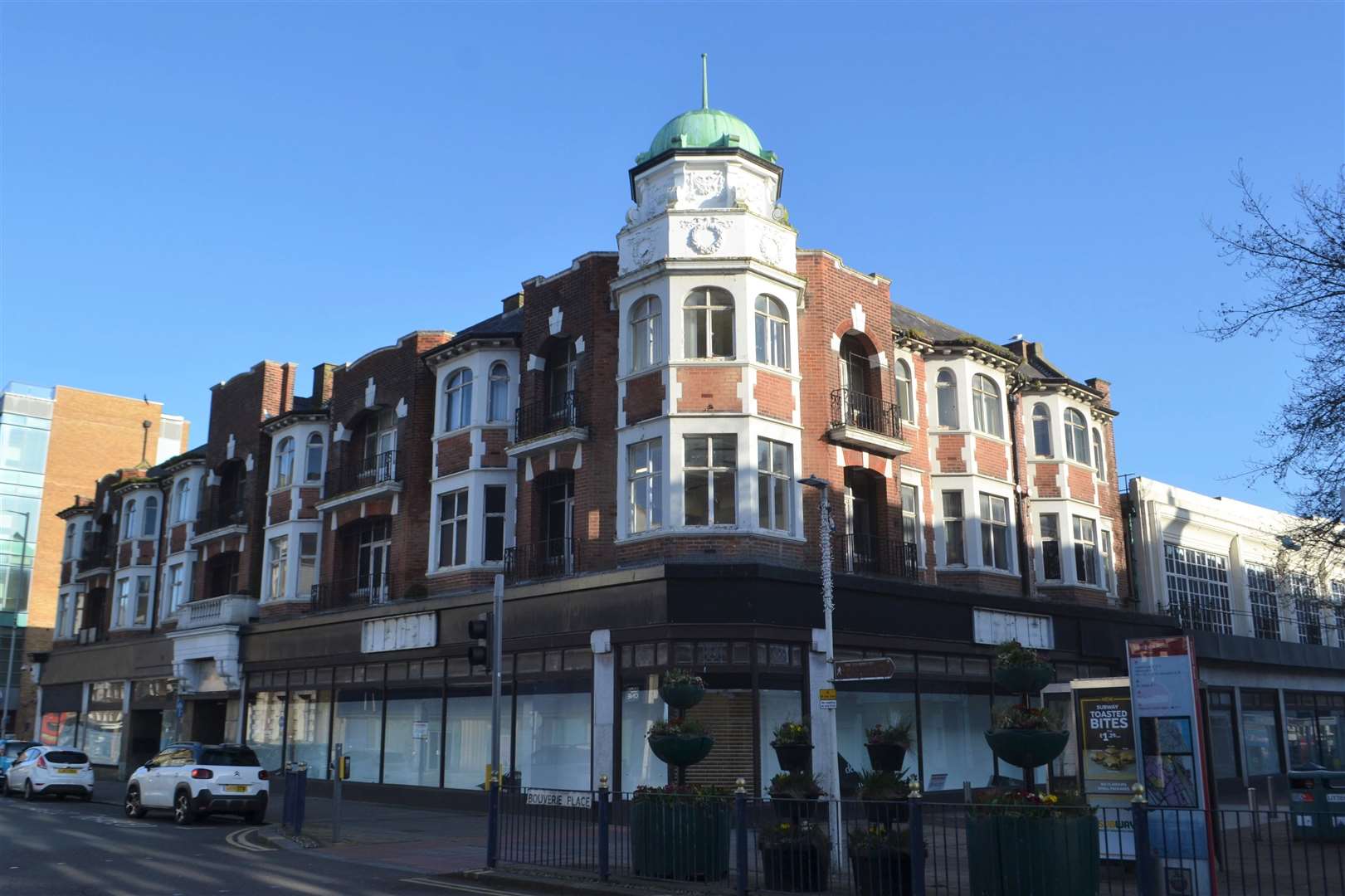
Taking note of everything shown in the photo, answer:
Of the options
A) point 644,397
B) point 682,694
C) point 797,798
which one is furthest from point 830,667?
point 644,397

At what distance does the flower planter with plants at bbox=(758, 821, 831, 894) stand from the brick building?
8.34m

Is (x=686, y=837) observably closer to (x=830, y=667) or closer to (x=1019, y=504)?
(x=830, y=667)

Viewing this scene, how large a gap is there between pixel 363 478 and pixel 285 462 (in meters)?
4.55

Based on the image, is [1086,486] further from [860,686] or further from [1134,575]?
[860,686]

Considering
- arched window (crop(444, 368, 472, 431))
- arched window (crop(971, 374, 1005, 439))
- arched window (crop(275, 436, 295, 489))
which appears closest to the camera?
arched window (crop(444, 368, 472, 431))

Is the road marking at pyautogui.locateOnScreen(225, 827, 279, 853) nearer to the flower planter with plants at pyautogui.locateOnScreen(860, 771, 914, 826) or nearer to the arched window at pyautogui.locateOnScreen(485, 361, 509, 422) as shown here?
the flower planter with plants at pyautogui.locateOnScreen(860, 771, 914, 826)

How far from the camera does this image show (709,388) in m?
24.2

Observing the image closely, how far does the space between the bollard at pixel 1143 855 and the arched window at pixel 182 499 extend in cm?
3886

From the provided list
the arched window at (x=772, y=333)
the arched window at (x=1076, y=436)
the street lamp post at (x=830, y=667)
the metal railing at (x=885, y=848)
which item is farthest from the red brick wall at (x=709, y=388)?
the arched window at (x=1076, y=436)

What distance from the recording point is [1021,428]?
105ft

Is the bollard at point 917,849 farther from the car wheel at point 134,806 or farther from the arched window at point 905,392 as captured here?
the car wheel at point 134,806

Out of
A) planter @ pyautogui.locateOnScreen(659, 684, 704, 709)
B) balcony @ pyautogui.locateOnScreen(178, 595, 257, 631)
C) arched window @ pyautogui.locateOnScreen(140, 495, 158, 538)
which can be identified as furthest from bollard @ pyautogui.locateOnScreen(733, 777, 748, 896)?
arched window @ pyautogui.locateOnScreen(140, 495, 158, 538)

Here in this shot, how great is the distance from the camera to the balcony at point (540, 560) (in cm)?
2602

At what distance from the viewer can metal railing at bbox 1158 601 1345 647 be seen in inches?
1505
